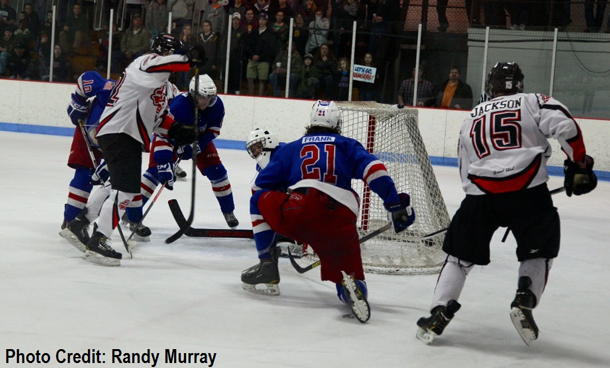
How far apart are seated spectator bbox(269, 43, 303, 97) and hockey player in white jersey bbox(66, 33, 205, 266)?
232 inches

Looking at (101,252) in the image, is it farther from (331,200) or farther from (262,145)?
(331,200)

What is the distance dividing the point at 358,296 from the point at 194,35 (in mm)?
7417

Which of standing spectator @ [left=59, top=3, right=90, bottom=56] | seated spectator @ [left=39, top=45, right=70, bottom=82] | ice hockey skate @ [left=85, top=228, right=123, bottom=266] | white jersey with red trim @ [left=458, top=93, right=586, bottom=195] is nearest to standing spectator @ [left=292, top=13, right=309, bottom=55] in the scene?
standing spectator @ [left=59, top=3, right=90, bottom=56]

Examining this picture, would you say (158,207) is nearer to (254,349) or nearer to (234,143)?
(254,349)

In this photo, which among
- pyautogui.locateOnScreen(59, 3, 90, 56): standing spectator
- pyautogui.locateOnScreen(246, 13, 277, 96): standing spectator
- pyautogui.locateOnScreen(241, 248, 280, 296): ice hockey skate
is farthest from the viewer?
pyautogui.locateOnScreen(59, 3, 90, 56): standing spectator

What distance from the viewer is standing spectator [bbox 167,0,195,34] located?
9.98 meters

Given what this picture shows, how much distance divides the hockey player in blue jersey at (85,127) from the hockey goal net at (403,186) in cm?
132

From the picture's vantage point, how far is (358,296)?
301 cm

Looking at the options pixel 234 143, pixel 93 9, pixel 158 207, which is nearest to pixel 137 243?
pixel 158 207

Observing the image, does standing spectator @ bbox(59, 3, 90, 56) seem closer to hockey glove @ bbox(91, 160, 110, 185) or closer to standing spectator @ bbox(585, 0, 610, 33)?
standing spectator @ bbox(585, 0, 610, 33)

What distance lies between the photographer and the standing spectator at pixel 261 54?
31.9ft

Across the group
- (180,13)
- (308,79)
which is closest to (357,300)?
(308,79)

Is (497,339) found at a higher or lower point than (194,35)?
lower

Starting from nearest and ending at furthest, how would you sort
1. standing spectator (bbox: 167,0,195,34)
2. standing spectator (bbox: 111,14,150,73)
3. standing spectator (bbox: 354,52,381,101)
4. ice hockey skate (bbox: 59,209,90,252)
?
ice hockey skate (bbox: 59,209,90,252) → standing spectator (bbox: 354,52,381,101) → standing spectator (bbox: 167,0,195,34) → standing spectator (bbox: 111,14,150,73)
